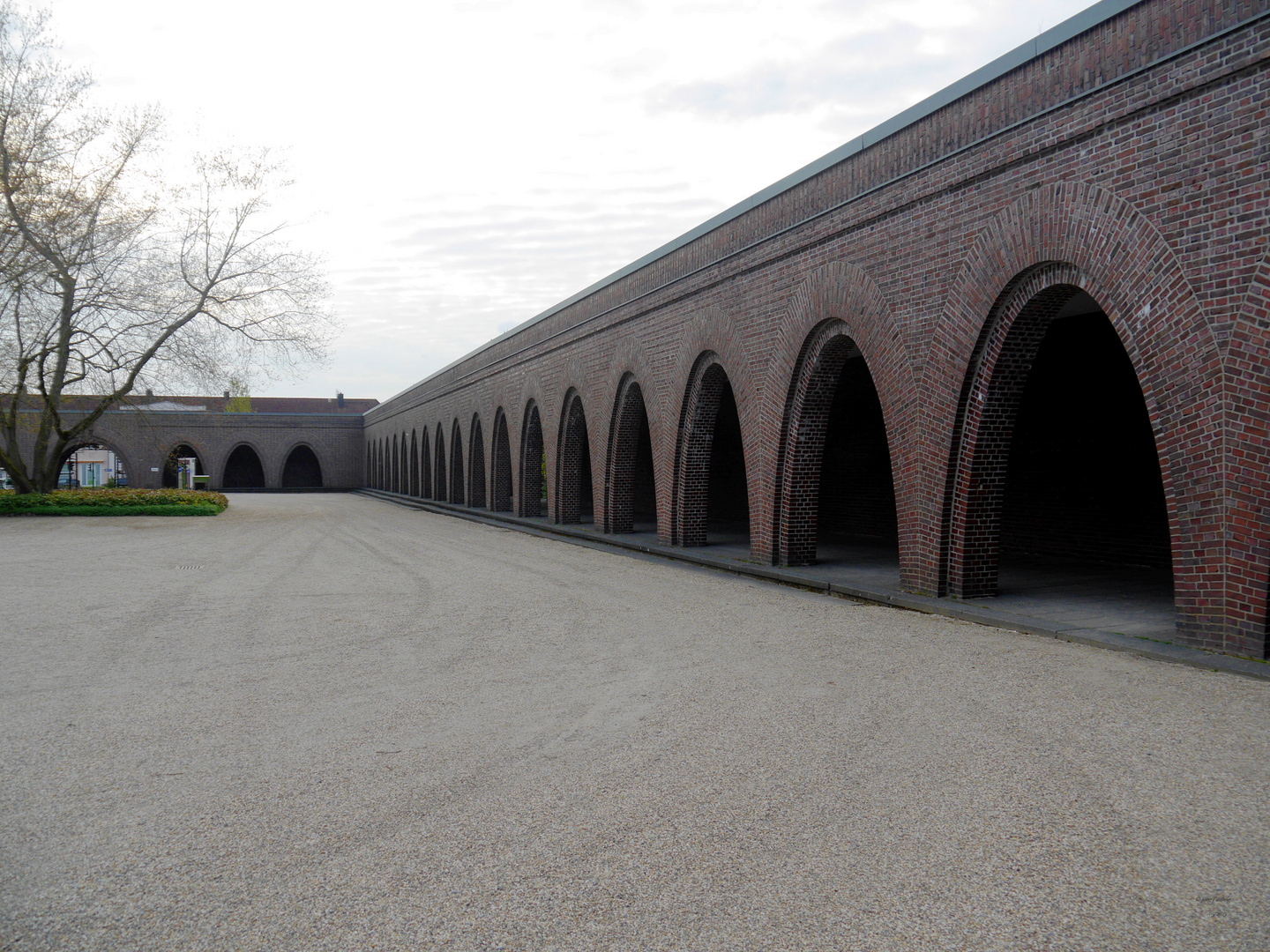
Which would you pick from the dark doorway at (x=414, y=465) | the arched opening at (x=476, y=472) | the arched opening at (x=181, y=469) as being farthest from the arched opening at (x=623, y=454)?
the arched opening at (x=181, y=469)

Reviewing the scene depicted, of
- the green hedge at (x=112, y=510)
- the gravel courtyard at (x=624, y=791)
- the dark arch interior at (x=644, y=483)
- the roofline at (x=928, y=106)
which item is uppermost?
the roofline at (x=928, y=106)

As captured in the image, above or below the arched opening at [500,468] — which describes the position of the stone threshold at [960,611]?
below

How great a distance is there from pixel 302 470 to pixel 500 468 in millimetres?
35283

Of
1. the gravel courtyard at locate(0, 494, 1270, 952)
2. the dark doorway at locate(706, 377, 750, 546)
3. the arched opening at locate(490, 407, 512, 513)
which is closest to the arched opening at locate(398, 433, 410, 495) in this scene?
the arched opening at locate(490, 407, 512, 513)

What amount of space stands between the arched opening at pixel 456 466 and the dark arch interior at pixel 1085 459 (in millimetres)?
24685

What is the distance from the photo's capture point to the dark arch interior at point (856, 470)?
57.3 feet

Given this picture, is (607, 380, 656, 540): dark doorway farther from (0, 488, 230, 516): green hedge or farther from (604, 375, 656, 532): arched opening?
(0, 488, 230, 516): green hedge

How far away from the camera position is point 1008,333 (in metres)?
9.12

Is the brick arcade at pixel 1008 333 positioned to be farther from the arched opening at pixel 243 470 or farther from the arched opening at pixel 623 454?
the arched opening at pixel 243 470

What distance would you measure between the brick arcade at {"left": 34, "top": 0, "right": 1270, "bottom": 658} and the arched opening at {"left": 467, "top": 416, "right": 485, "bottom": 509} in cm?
1230

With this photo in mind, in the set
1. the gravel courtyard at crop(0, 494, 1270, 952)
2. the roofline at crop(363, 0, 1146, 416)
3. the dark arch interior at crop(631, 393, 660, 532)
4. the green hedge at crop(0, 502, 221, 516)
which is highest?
the roofline at crop(363, 0, 1146, 416)

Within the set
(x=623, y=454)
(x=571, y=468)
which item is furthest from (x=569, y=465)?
(x=623, y=454)

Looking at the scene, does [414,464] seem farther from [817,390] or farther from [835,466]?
[817,390]

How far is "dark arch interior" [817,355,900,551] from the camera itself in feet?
57.3
